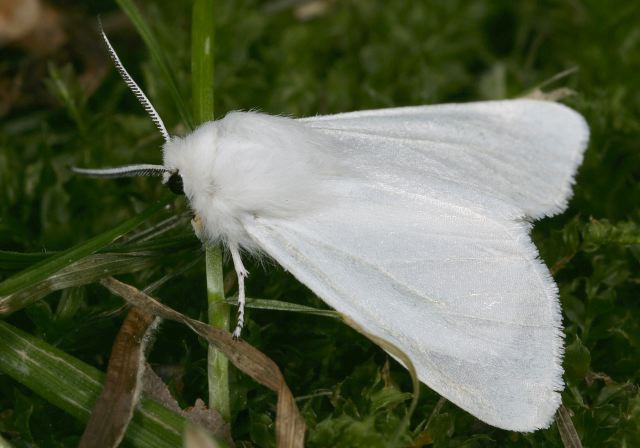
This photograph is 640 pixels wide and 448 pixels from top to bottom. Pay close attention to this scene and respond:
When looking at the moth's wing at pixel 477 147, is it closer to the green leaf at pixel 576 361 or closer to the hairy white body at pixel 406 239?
the hairy white body at pixel 406 239

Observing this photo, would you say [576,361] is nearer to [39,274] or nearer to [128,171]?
[128,171]

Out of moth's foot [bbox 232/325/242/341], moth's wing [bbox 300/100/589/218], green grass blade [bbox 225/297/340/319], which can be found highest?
moth's wing [bbox 300/100/589/218]

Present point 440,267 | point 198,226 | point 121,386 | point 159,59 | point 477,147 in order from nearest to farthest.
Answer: point 121,386
point 440,267
point 198,226
point 477,147
point 159,59

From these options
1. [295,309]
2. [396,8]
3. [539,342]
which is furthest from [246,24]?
[539,342]

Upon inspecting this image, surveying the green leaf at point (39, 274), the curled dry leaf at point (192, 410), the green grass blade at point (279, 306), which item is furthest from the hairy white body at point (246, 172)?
the curled dry leaf at point (192, 410)

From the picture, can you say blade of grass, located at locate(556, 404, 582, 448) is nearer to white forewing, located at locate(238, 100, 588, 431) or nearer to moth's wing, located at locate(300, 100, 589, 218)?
white forewing, located at locate(238, 100, 588, 431)

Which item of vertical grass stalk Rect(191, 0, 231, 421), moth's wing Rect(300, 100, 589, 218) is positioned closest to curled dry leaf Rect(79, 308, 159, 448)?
vertical grass stalk Rect(191, 0, 231, 421)

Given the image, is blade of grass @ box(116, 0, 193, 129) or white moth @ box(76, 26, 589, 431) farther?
blade of grass @ box(116, 0, 193, 129)

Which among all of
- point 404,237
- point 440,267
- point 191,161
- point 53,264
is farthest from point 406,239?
point 53,264
